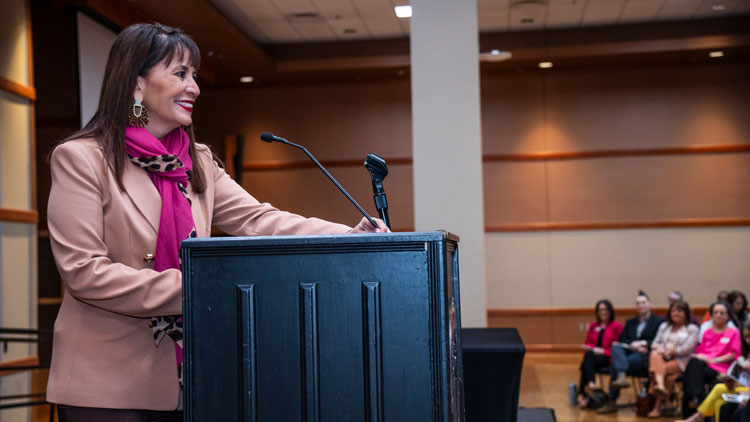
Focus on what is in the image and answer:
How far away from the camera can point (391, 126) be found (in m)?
11.3

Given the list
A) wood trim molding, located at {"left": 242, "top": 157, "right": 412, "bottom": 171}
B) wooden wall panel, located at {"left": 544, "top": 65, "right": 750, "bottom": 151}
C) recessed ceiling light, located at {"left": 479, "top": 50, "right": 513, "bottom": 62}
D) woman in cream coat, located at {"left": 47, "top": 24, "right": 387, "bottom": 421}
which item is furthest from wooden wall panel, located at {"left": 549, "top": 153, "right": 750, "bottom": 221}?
woman in cream coat, located at {"left": 47, "top": 24, "right": 387, "bottom": 421}

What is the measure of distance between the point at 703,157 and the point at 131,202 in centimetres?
1054

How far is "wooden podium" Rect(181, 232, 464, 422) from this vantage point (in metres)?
1.17

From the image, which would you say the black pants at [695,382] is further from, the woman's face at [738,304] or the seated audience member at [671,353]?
the woman's face at [738,304]

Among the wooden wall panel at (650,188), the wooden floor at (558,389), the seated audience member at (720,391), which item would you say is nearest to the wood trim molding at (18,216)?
the wooden floor at (558,389)

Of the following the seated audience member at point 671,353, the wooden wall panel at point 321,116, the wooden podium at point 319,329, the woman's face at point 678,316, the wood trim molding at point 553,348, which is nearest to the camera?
the wooden podium at point 319,329

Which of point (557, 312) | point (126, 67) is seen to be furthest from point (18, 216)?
point (557, 312)

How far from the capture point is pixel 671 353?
24.7ft

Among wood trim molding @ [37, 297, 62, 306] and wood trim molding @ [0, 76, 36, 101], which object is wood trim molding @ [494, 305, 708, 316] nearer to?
wood trim molding @ [37, 297, 62, 306]

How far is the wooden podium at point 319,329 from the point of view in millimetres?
1165

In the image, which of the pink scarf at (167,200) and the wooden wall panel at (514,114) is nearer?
the pink scarf at (167,200)

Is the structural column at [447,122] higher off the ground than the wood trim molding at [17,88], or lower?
lower

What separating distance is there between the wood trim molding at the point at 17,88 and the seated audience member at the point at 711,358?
580 centimetres

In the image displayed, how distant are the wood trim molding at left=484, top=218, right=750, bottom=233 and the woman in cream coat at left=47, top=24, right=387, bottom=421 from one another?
9620mm
